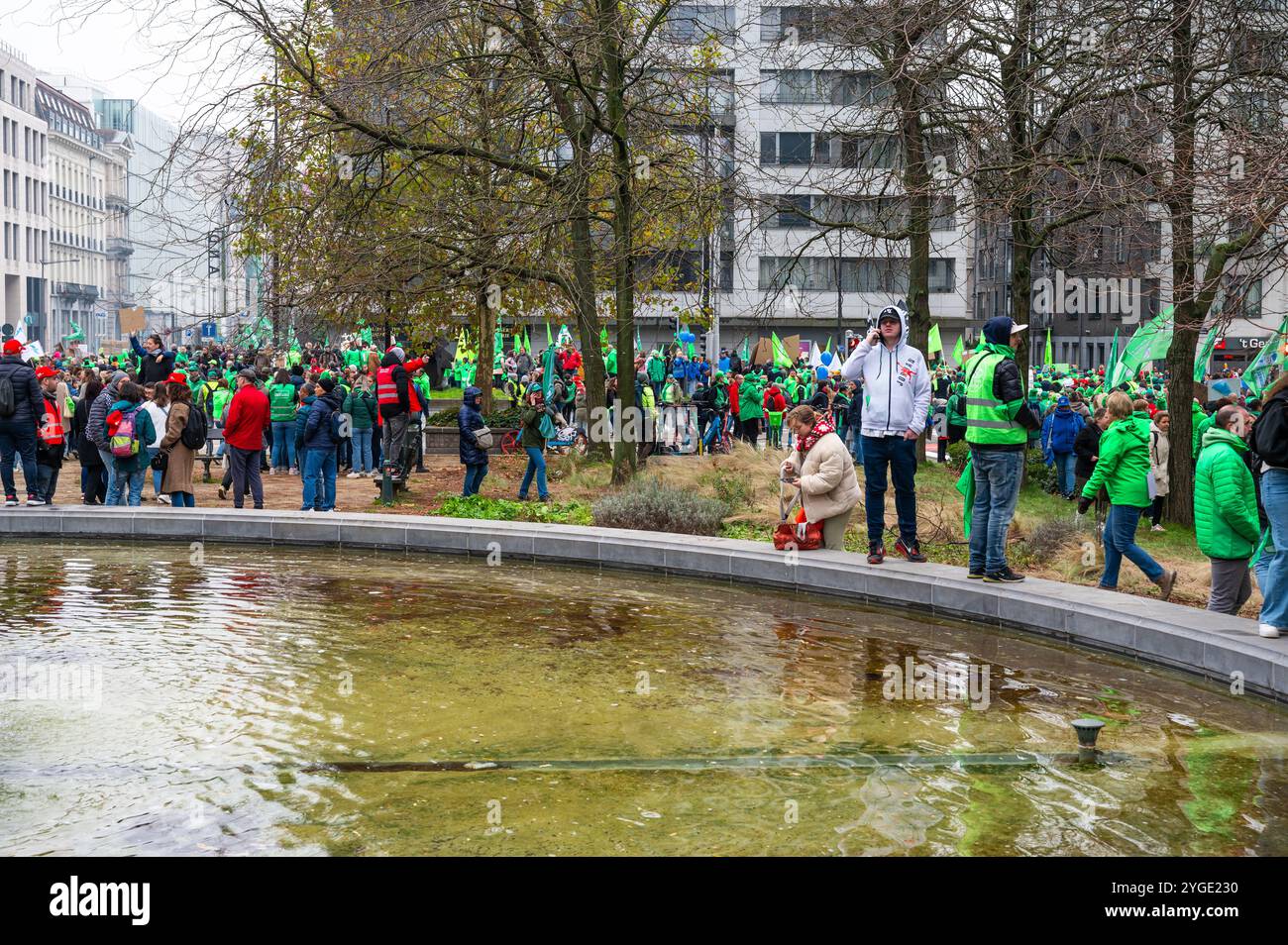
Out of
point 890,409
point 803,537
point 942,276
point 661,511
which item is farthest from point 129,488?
point 942,276

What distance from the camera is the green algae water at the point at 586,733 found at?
19.1 ft

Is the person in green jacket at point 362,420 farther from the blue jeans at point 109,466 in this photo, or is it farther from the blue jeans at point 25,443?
the blue jeans at point 25,443

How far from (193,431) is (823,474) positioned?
8051 mm

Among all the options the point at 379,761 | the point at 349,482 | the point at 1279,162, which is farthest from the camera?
the point at 349,482

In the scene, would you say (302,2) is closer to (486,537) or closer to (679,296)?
(486,537)

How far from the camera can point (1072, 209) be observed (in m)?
17.3

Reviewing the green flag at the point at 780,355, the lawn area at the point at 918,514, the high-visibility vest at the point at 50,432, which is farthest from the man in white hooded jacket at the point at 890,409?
the green flag at the point at 780,355

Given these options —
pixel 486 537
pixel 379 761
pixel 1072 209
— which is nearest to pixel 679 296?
pixel 1072 209

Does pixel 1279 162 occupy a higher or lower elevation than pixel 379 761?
higher

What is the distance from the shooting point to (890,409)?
11.8 metres

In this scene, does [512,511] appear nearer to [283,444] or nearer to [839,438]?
[839,438]

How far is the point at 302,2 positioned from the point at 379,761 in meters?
14.0
